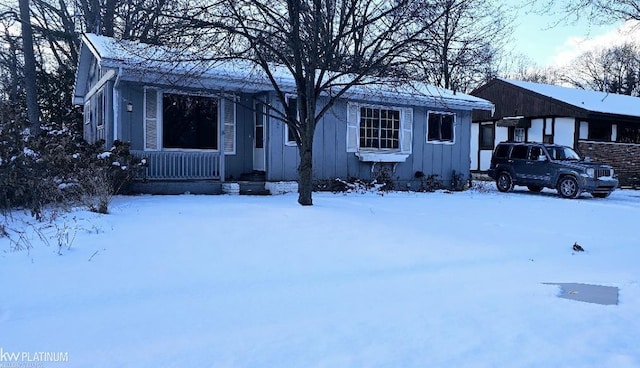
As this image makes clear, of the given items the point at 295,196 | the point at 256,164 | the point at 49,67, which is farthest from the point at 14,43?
the point at 295,196

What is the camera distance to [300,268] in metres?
4.92

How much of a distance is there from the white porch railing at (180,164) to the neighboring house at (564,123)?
56.3 ft

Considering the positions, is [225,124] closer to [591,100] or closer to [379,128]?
[379,128]

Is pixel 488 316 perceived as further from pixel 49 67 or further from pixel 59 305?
pixel 49 67

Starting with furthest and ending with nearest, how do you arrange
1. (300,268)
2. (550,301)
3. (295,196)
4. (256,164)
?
(256,164) → (295,196) → (300,268) → (550,301)

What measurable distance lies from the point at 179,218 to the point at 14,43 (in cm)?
1965

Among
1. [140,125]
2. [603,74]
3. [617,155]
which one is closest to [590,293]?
[140,125]

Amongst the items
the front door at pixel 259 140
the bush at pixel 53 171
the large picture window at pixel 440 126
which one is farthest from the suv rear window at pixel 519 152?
the bush at pixel 53 171

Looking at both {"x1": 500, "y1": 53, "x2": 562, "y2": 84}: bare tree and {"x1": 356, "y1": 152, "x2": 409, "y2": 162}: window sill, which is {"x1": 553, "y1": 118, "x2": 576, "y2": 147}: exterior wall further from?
{"x1": 500, "y1": 53, "x2": 562, "y2": 84}: bare tree

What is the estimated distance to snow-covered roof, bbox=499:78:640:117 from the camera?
73.4 feet

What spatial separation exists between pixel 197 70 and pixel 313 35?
3.64 metres

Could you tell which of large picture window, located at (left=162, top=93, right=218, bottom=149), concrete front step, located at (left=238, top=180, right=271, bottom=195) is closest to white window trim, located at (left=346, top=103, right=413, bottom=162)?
concrete front step, located at (left=238, top=180, right=271, bottom=195)

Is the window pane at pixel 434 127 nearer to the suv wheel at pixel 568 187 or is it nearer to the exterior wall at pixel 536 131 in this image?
Answer: the suv wheel at pixel 568 187

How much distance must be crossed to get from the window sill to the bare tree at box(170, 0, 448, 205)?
16.4ft
